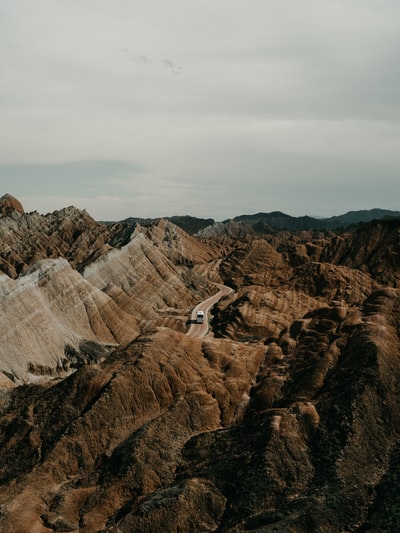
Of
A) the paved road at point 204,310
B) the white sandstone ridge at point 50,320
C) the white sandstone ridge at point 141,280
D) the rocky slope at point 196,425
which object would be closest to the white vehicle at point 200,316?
the paved road at point 204,310

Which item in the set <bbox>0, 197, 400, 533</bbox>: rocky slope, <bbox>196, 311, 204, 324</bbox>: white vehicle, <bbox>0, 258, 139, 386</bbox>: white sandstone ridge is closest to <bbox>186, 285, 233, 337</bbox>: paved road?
<bbox>196, 311, 204, 324</bbox>: white vehicle

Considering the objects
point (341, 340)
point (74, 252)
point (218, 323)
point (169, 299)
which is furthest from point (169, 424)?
point (74, 252)

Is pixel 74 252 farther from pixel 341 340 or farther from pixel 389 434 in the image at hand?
pixel 389 434

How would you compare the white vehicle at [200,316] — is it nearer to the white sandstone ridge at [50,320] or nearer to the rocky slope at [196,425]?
the white sandstone ridge at [50,320]

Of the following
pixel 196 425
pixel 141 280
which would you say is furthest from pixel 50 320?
pixel 196 425

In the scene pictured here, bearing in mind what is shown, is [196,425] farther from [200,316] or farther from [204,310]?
[204,310]

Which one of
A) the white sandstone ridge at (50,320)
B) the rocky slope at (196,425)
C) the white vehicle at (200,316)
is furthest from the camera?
the white vehicle at (200,316)
